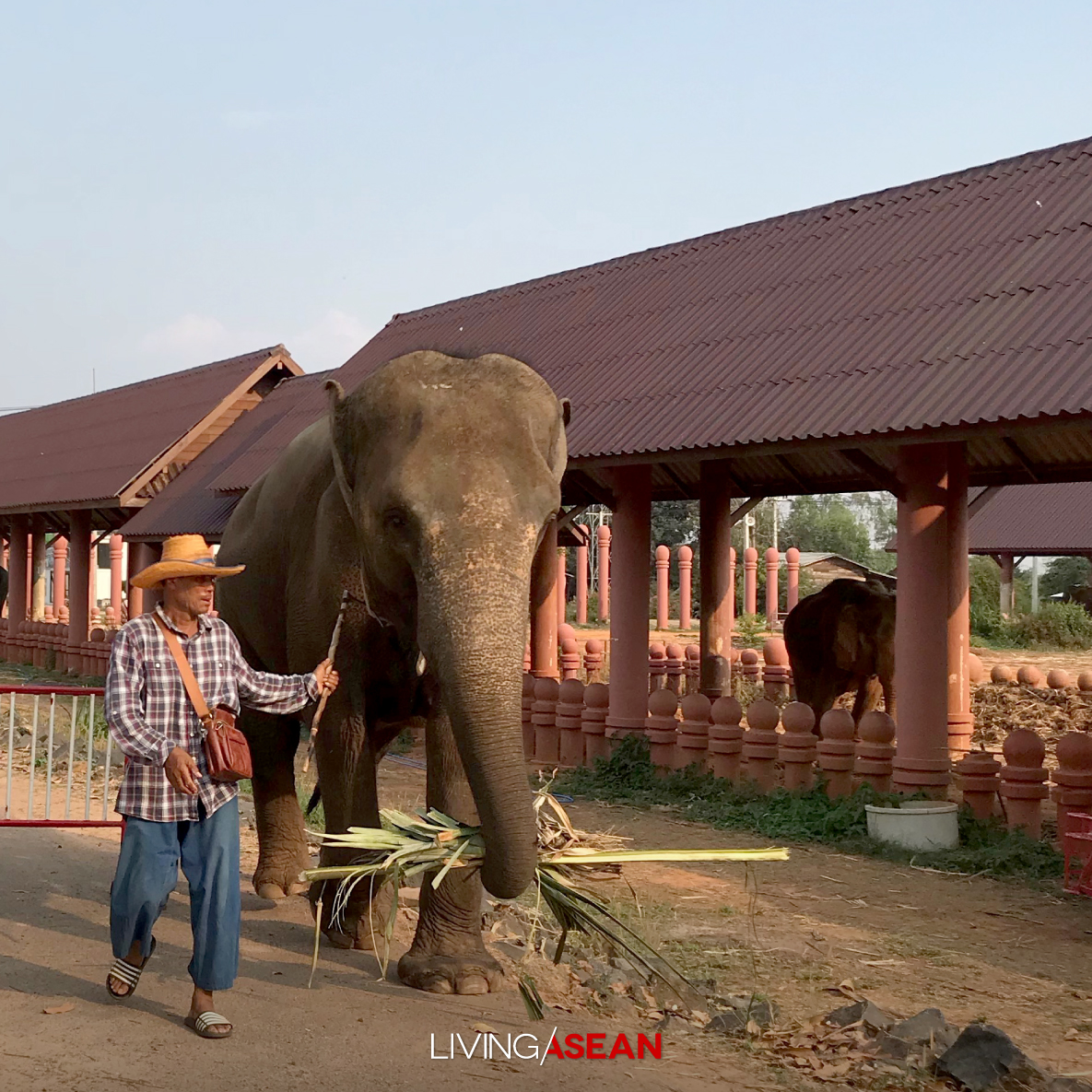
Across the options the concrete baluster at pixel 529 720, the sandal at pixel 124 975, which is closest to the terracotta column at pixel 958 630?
the concrete baluster at pixel 529 720

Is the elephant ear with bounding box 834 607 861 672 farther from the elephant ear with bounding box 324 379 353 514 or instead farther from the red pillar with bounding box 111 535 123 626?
the red pillar with bounding box 111 535 123 626

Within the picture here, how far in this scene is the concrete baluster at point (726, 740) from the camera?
11.2m

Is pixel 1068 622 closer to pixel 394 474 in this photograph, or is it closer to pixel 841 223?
pixel 841 223

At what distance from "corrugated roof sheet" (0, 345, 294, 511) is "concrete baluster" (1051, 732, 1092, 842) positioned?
16.4m

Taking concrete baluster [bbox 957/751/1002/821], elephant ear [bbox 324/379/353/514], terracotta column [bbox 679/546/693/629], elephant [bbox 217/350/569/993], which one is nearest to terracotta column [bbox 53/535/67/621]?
terracotta column [bbox 679/546/693/629]

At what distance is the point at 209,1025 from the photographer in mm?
4641

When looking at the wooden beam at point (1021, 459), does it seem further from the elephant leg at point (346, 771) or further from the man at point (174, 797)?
the man at point (174, 797)

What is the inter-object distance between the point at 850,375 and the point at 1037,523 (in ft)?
71.4

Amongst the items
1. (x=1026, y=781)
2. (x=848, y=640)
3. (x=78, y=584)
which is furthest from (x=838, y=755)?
(x=78, y=584)

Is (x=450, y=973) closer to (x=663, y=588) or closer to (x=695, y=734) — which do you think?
(x=695, y=734)

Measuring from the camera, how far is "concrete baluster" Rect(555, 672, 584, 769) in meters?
13.0

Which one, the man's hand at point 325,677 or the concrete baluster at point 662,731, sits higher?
Result: the man's hand at point 325,677

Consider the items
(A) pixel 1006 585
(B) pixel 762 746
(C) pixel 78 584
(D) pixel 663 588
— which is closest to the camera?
(B) pixel 762 746

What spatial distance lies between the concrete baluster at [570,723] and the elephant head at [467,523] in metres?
7.56
